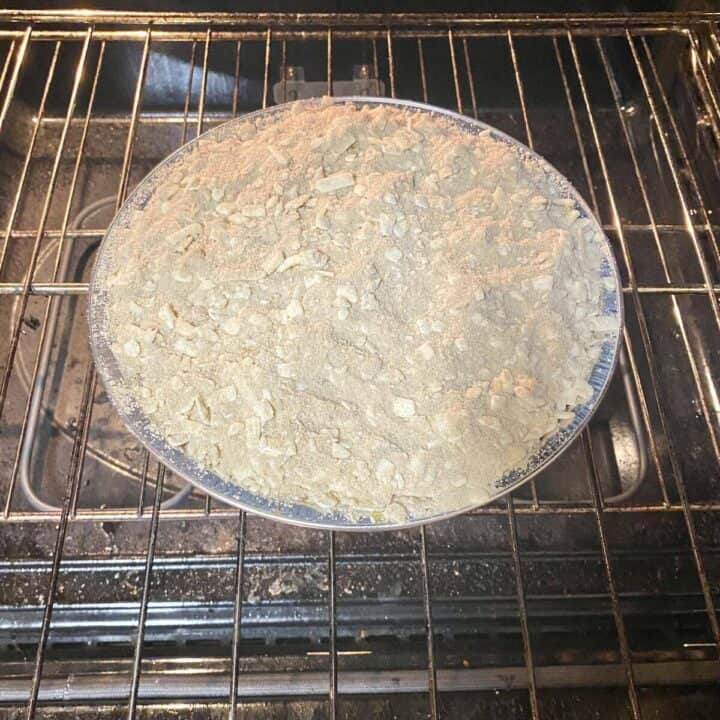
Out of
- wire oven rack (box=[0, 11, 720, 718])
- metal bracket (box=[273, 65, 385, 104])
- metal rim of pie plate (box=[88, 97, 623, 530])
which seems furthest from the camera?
metal bracket (box=[273, 65, 385, 104])

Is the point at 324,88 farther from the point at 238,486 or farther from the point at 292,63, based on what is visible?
the point at 238,486

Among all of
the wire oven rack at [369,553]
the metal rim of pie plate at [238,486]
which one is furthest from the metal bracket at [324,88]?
the metal rim of pie plate at [238,486]

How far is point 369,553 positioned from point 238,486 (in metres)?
0.40

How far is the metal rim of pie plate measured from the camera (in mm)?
640

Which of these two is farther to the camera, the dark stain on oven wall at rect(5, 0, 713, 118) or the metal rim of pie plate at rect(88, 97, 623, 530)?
the dark stain on oven wall at rect(5, 0, 713, 118)

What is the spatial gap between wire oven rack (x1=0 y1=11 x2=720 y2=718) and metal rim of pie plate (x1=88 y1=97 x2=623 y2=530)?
0.13 m

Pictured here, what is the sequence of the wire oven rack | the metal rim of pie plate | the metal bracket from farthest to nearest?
the metal bracket, the wire oven rack, the metal rim of pie plate

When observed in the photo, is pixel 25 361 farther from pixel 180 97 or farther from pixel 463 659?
pixel 463 659

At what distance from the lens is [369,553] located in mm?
978

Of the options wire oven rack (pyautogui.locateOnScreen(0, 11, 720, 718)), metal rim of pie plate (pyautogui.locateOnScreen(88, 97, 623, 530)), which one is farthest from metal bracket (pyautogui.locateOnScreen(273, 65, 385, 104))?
metal rim of pie plate (pyautogui.locateOnScreen(88, 97, 623, 530))

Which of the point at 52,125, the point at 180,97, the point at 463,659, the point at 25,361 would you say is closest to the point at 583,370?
the point at 463,659

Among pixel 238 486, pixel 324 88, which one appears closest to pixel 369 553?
pixel 238 486

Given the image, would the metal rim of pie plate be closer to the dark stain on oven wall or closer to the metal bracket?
the metal bracket

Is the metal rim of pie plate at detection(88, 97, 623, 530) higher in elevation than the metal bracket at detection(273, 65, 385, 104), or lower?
lower
